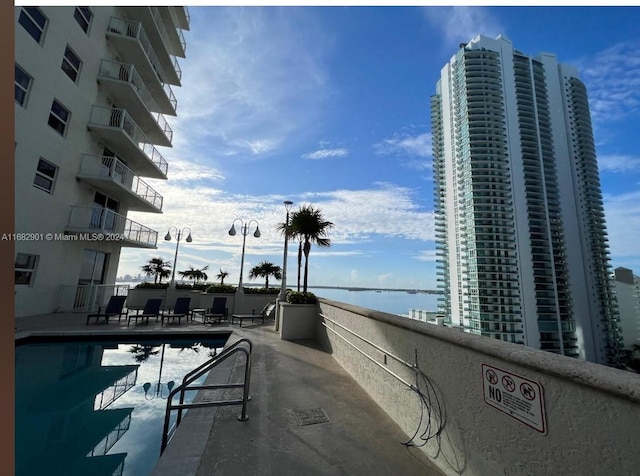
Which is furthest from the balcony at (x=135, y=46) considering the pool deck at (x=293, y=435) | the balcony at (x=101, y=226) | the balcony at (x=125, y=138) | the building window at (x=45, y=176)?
the pool deck at (x=293, y=435)

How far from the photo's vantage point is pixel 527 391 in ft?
5.88

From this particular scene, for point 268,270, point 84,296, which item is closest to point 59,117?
point 84,296

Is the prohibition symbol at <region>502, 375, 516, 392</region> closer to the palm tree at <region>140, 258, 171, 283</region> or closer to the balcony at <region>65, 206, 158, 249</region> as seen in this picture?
the balcony at <region>65, 206, 158, 249</region>

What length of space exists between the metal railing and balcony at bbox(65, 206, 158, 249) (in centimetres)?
243

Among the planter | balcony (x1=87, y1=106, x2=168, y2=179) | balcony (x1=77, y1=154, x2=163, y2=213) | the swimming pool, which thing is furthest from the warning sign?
balcony (x1=87, y1=106, x2=168, y2=179)

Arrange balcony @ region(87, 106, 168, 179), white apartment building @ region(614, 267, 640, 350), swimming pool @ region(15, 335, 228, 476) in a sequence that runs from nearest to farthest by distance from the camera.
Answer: swimming pool @ region(15, 335, 228, 476)
balcony @ region(87, 106, 168, 179)
white apartment building @ region(614, 267, 640, 350)

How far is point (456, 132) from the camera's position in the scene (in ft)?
130

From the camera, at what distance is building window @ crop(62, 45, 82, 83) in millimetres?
11739

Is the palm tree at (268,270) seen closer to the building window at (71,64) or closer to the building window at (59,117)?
the building window at (59,117)

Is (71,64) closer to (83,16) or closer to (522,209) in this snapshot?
(83,16)

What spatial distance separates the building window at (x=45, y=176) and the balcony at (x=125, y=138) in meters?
3.17

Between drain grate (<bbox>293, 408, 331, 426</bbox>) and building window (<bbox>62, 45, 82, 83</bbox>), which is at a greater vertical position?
building window (<bbox>62, 45, 82, 83</bbox>)

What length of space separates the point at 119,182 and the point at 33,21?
6505 millimetres

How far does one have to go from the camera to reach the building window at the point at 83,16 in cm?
1231
